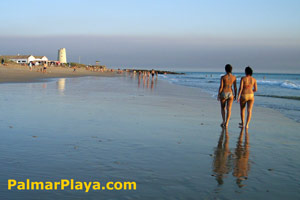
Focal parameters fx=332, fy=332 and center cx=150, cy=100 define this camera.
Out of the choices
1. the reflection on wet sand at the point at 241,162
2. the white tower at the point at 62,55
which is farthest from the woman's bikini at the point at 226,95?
the white tower at the point at 62,55

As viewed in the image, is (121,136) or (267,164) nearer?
(267,164)

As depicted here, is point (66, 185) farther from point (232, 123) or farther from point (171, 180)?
point (232, 123)

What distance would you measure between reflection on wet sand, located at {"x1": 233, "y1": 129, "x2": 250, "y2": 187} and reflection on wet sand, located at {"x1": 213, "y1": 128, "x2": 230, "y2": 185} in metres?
0.13

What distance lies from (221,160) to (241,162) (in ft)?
1.00

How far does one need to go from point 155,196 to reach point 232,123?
6224 millimetres

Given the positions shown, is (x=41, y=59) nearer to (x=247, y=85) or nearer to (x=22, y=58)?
(x=22, y=58)

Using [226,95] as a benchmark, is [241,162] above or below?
below

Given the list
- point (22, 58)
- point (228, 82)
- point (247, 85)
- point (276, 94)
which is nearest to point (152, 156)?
point (228, 82)

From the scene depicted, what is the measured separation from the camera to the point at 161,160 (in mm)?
5062

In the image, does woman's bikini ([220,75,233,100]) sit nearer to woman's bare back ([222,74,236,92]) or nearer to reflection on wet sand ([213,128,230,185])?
woman's bare back ([222,74,236,92])

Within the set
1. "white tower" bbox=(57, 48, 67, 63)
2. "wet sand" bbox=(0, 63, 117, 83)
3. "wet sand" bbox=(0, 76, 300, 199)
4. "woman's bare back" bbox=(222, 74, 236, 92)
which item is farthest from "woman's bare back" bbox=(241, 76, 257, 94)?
"white tower" bbox=(57, 48, 67, 63)

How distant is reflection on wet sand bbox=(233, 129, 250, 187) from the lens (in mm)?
4426

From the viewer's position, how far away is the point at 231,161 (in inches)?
205

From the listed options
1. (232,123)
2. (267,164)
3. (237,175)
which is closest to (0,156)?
(237,175)
